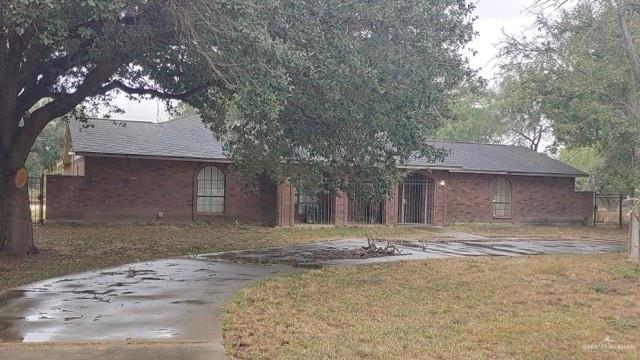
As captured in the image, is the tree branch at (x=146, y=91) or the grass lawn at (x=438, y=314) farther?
the tree branch at (x=146, y=91)

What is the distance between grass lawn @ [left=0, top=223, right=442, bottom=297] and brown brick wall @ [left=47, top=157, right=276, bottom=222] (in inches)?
39.3

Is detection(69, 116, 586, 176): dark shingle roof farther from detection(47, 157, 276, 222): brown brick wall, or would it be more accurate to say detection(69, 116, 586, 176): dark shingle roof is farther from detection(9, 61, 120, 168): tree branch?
detection(9, 61, 120, 168): tree branch

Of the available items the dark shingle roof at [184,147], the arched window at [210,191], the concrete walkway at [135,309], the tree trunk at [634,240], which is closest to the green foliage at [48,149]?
the dark shingle roof at [184,147]

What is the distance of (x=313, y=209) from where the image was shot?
2597cm

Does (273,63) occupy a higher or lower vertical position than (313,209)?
higher

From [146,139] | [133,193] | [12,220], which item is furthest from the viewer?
[146,139]

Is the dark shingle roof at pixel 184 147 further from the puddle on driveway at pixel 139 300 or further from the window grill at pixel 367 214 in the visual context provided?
the puddle on driveway at pixel 139 300

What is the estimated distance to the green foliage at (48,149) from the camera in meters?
41.0

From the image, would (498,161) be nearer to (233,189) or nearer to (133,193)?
(233,189)

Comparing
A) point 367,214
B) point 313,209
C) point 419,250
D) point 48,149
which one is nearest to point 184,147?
point 313,209

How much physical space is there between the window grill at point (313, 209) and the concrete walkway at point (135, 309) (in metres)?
10.5

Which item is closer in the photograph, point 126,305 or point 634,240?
point 126,305

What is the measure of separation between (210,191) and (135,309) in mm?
16422

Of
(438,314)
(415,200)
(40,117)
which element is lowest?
(438,314)
